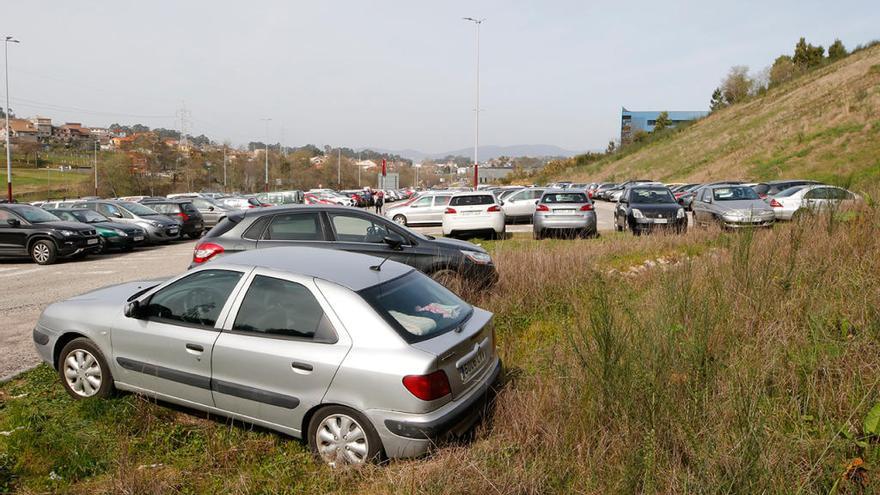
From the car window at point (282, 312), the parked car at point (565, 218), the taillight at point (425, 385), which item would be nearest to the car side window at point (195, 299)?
the car window at point (282, 312)

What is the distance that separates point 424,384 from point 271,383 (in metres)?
1.21

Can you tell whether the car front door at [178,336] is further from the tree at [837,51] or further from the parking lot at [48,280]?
the tree at [837,51]

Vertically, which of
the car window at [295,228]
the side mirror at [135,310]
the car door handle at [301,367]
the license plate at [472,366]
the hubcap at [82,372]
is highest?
the car window at [295,228]

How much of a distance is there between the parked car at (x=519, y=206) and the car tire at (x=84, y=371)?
62.7 feet

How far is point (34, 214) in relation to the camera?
14508mm

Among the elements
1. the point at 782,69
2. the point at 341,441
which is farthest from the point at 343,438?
the point at 782,69

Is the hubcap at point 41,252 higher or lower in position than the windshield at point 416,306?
lower

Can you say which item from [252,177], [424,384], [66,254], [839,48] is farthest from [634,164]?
[424,384]

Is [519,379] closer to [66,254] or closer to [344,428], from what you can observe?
[344,428]

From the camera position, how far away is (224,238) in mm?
7555

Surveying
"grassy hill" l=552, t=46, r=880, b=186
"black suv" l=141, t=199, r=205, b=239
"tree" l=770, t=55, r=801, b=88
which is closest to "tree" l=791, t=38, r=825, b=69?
"tree" l=770, t=55, r=801, b=88

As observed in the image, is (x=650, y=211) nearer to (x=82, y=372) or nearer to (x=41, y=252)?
(x=82, y=372)

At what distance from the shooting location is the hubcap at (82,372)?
4.79 metres

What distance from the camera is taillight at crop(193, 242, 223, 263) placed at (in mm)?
7387
